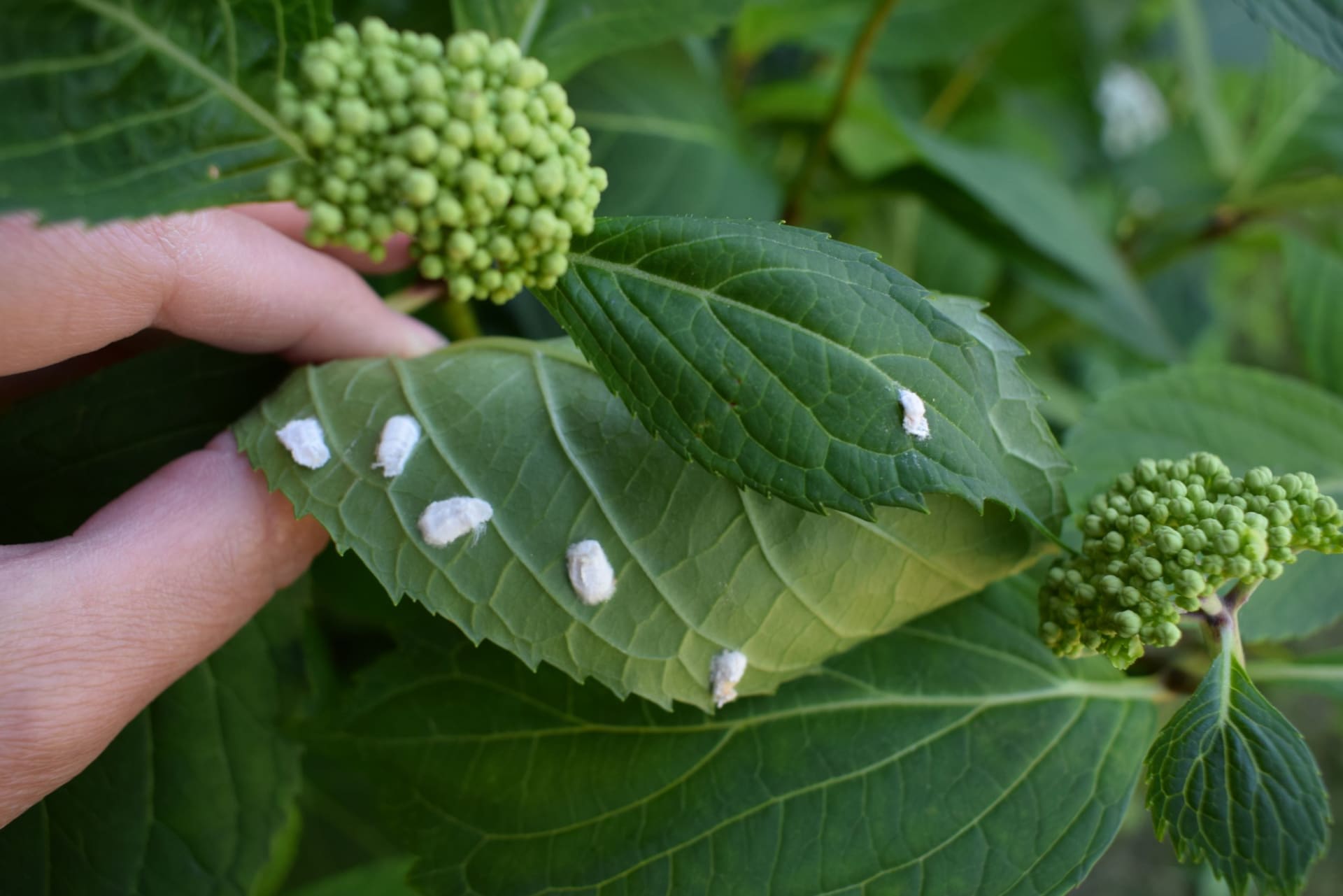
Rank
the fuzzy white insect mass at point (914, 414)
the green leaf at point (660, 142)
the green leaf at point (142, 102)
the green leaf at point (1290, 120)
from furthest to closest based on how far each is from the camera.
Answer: the green leaf at point (1290, 120) → the green leaf at point (660, 142) → the fuzzy white insect mass at point (914, 414) → the green leaf at point (142, 102)

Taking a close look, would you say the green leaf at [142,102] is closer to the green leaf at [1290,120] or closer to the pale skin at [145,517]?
the pale skin at [145,517]

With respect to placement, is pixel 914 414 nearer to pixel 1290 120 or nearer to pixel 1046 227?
pixel 1046 227

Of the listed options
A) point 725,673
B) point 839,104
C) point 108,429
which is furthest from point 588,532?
point 839,104

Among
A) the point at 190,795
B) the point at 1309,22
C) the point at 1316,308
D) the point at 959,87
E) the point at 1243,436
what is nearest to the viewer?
the point at 1309,22

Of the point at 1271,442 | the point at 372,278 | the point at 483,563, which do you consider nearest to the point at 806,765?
the point at 483,563

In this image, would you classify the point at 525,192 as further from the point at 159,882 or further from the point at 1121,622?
the point at 159,882

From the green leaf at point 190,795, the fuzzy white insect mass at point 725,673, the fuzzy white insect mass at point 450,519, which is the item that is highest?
the fuzzy white insect mass at point 450,519

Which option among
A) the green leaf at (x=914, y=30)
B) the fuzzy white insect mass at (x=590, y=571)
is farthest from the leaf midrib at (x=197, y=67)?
the green leaf at (x=914, y=30)
